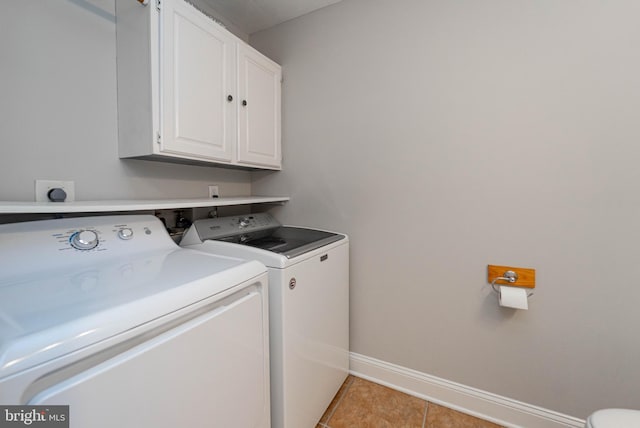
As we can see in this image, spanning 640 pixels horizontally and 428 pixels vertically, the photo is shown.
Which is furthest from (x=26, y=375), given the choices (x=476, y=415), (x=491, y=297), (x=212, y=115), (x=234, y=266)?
(x=476, y=415)

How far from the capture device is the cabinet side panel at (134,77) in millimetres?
1200

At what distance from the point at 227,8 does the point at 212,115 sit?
0.93 metres

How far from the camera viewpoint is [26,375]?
0.49 meters

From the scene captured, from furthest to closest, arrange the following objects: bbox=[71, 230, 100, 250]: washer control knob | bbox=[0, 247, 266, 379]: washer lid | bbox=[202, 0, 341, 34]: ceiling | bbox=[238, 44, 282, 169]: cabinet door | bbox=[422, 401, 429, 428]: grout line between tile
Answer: bbox=[202, 0, 341, 34]: ceiling, bbox=[238, 44, 282, 169]: cabinet door, bbox=[422, 401, 429, 428]: grout line between tile, bbox=[71, 230, 100, 250]: washer control knob, bbox=[0, 247, 266, 379]: washer lid

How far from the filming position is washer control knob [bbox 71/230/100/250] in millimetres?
1025

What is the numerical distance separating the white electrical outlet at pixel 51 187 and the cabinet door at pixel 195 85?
436 mm

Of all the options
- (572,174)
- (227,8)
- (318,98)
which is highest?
(227,8)

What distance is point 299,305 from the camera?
1243mm

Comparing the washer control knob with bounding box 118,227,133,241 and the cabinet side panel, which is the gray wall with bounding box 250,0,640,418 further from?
the washer control knob with bounding box 118,227,133,241

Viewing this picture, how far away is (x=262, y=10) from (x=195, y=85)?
3.03 feet

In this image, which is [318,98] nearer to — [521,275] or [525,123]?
[525,123]

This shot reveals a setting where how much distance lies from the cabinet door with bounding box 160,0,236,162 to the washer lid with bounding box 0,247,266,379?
59cm

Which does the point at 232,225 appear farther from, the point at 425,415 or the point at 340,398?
the point at 425,415

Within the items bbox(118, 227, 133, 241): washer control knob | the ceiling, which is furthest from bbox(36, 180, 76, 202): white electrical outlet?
the ceiling
